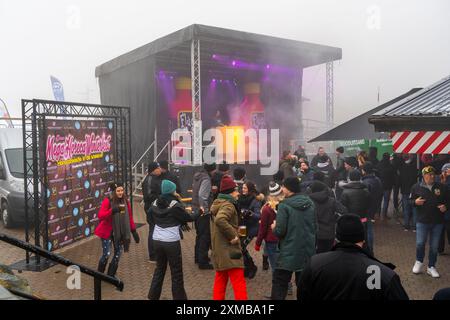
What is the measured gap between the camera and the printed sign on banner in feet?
25.1

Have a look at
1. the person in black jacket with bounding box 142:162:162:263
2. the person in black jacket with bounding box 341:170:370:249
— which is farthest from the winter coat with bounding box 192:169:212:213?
the person in black jacket with bounding box 341:170:370:249

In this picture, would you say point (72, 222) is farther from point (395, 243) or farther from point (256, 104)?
point (256, 104)

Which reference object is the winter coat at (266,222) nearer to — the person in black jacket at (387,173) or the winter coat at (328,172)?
the winter coat at (328,172)

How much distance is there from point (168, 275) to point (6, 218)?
19.7ft

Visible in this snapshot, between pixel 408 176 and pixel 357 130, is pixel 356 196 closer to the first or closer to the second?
Result: pixel 357 130

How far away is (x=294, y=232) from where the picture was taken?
16.1ft

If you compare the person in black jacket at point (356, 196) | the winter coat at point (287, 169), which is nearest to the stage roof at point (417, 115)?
the person in black jacket at point (356, 196)

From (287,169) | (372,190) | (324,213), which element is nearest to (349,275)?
(324,213)

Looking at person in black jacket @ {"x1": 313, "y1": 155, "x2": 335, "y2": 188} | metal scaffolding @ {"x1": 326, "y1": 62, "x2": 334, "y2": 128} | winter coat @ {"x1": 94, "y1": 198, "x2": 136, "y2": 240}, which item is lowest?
winter coat @ {"x1": 94, "y1": 198, "x2": 136, "y2": 240}

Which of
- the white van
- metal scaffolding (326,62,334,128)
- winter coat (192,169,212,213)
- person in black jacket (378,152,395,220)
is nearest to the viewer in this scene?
winter coat (192,169,212,213)

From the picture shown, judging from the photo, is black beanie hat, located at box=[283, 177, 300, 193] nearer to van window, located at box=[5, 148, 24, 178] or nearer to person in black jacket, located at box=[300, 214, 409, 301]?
person in black jacket, located at box=[300, 214, 409, 301]

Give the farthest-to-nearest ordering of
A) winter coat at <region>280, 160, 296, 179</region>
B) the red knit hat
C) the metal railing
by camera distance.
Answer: winter coat at <region>280, 160, 296, 179</region>
the red knit hat
the metal railing

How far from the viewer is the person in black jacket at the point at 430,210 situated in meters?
6.62

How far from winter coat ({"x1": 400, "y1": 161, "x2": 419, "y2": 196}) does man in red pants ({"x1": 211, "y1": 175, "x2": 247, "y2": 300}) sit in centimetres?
703
